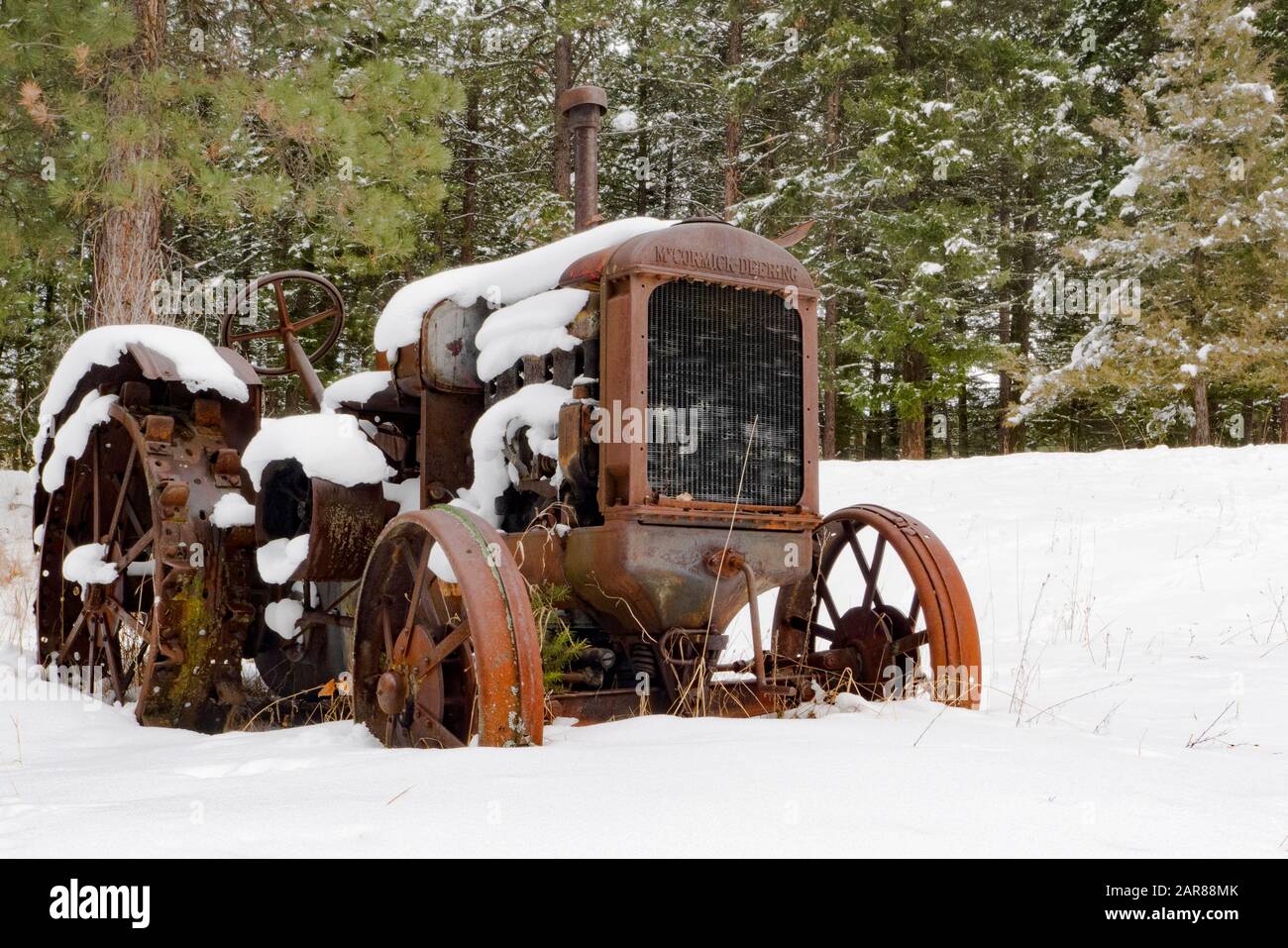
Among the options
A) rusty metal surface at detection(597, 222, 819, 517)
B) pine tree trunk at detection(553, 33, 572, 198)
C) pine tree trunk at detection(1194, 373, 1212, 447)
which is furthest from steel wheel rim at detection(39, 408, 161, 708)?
pine tree trunk at detection(1194, 373, 1212, 447)

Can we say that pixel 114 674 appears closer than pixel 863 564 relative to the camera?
No

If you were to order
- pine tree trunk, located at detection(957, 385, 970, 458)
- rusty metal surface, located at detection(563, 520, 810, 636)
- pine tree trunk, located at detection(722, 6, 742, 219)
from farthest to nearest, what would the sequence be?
pine tree trunk, located at detection(957, 385, 970, 458) < pine tree trunk, located at detection(722, 6, 742, 219) < rusty metal surface, located at detection(563, 520, 810, 636)

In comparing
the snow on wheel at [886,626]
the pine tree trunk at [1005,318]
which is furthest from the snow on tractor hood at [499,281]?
the pine tree trunk at [1005,318]

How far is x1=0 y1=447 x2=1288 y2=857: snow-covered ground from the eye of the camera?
1914 mm

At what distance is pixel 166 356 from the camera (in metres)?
4.57

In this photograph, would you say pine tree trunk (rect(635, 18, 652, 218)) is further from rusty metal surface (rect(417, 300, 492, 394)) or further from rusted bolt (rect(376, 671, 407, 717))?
rusted bolt (rect(376, 671, 407, 717))

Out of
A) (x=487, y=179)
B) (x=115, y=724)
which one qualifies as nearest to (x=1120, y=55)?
(x=487, y=179)

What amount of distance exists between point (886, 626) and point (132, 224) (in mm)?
7894

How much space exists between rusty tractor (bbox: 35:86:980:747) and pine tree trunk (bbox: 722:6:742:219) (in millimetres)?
12572

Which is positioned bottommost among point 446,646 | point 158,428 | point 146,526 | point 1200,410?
point 446,646

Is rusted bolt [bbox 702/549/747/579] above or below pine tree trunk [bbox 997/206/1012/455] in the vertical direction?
below

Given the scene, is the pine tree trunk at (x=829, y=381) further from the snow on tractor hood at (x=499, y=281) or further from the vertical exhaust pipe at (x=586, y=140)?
the snow on tractor hood at (x=499, y=281)

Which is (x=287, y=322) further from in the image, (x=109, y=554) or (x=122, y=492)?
(x=109, y=554)

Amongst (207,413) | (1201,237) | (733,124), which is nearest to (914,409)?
(1201,237)
